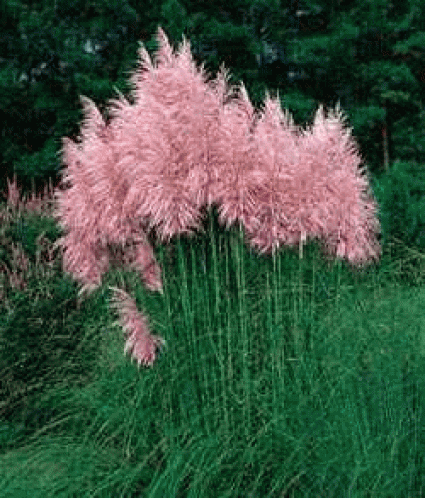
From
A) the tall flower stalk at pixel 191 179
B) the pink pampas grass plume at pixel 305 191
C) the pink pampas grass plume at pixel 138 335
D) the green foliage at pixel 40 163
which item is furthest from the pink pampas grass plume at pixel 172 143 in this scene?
the green foliage at pixel 40 163

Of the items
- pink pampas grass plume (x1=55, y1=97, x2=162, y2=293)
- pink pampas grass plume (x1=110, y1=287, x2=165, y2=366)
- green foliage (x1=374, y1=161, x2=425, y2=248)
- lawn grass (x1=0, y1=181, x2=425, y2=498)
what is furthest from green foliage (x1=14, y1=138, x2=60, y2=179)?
pink pampas grass plume (x1=110, y1=287, x2=165, y2=366)

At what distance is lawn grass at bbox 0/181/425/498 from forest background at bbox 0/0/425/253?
11.2 m

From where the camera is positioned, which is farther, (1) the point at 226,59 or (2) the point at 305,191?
(1) the point at 226,59

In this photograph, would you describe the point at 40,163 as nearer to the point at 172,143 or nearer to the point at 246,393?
the point at 172,143

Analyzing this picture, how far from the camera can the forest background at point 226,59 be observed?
17.2 meters

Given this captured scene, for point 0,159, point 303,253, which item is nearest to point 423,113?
point 0,159

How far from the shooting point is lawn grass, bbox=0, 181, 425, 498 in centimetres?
444

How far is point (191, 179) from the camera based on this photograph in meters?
4.82

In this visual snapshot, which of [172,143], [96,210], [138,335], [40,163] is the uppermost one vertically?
[40,163]

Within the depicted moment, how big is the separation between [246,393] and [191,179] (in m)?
0.92

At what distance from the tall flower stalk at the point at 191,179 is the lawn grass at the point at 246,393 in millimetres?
158

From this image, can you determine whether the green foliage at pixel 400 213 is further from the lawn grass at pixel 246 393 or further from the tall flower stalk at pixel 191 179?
the tall flower stalk at pixel 191 179

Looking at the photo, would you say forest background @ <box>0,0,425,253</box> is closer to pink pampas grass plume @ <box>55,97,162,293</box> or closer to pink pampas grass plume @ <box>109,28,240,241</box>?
pink pampas grass plume @ <box>55,97,162,293</box>

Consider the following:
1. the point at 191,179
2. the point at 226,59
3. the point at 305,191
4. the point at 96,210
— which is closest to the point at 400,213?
the point at 305,191
